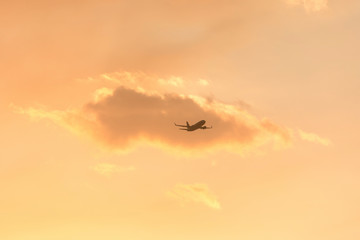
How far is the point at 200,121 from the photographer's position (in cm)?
14962
